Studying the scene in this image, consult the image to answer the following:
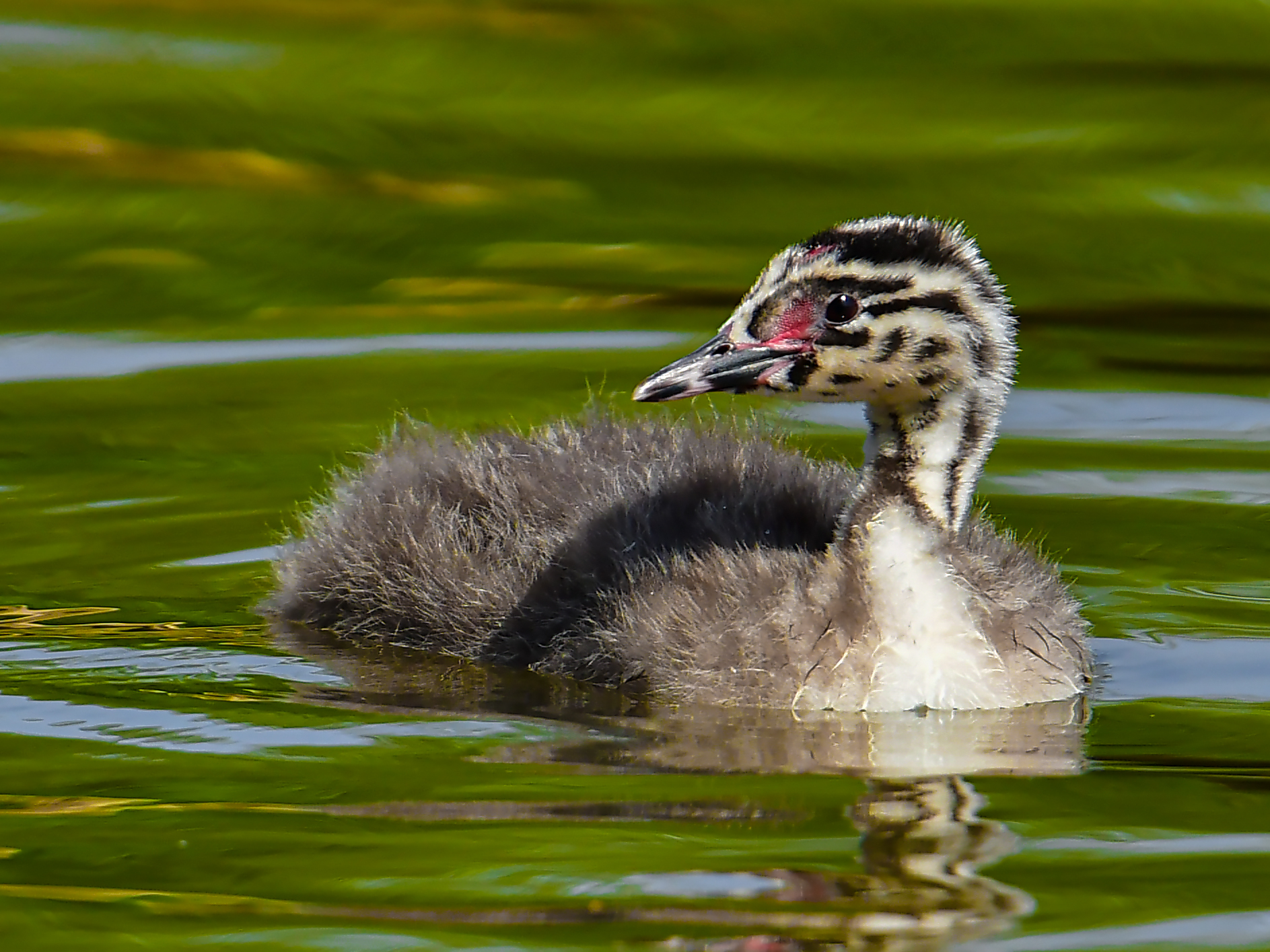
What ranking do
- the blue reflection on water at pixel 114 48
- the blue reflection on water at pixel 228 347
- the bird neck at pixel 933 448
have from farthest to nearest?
the blue reflection on water at pixel 114 48 → the blue reflection on water at pixel 228 347 → the bird neck at pixel 933 448

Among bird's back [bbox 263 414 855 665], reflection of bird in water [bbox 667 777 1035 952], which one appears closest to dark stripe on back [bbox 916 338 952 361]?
bird's back [bbox 263 414 855 665]

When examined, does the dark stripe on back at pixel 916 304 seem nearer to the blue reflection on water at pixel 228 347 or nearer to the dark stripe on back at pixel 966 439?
the dark stripe on back at pixel 966 439

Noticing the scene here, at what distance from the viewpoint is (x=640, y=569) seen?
779cm

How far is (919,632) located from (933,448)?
1.89 feet

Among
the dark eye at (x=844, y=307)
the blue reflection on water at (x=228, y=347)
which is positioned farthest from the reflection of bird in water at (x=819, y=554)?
the blue reflection on water at (x=228, y=347)

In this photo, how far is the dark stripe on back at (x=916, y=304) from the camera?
25.0ft

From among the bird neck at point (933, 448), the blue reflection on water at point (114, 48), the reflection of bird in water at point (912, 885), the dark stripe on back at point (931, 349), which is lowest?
the reflection of bird in water at point (912, 885)

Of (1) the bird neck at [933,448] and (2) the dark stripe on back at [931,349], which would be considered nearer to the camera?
(2) the dark stripe on back at [931,349]

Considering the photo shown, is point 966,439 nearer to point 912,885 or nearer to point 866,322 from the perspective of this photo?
point 866,322

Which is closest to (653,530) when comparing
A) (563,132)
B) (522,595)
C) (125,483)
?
(522,595)

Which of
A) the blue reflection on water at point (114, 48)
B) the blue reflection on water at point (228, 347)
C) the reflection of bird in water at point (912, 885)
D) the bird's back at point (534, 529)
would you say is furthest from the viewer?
the blue reflection on water at point (114, 48)

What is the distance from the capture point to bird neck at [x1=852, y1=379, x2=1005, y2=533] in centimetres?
775

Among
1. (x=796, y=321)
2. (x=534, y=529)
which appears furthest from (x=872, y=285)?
(x=534, y=529)

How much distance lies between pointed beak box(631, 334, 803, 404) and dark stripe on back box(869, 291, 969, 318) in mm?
263
